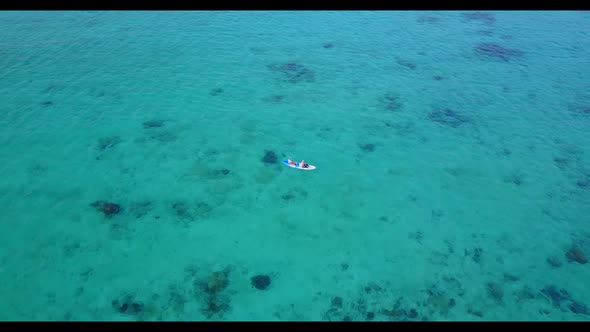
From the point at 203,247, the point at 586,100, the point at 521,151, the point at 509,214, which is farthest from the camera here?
the point at 586,100

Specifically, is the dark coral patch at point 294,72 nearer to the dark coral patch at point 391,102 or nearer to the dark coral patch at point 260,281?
the dark coral patch at point 391,102

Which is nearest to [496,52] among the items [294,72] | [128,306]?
[294,72]

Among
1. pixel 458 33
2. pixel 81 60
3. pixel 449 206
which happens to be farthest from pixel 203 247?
pixel 458 33

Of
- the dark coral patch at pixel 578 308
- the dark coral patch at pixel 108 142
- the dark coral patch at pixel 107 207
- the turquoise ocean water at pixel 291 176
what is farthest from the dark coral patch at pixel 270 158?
the dark coral patch at pixel 578 308

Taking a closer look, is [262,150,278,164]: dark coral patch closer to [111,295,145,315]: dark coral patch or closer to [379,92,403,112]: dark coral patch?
[379,92,403,112]: dark coral patch

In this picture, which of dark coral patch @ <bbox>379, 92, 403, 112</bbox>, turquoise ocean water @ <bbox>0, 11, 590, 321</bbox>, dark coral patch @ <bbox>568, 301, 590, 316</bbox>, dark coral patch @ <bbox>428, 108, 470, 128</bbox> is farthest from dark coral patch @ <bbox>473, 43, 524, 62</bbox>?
dark coral patch @ <bbox>568, 301, 590, 316</bbox>

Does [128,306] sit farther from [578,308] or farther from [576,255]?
[576,255]
